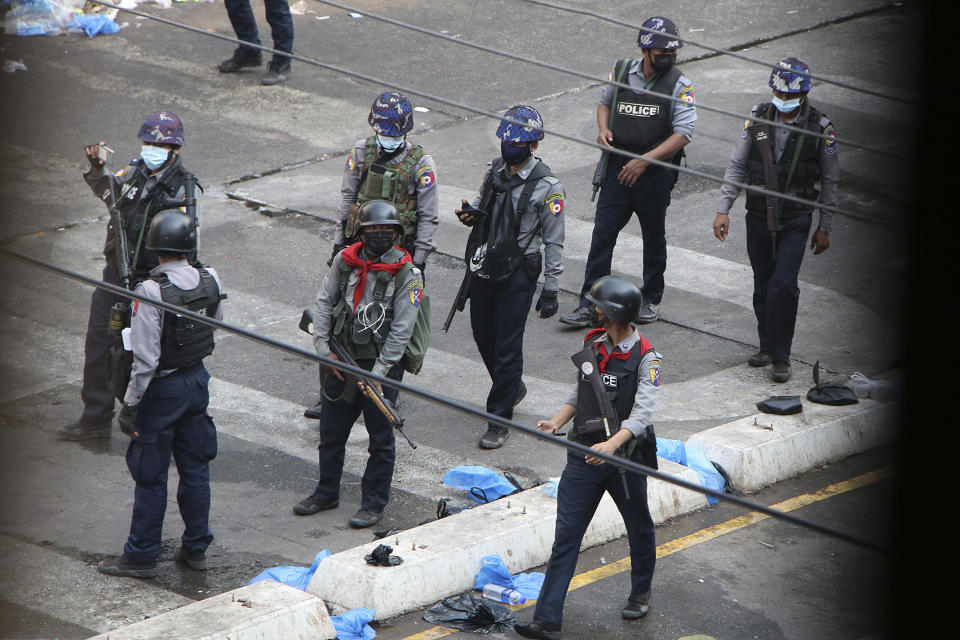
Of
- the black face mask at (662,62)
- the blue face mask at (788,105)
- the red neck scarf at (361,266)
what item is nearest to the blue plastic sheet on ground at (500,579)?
the red neck scarf at (361,266)

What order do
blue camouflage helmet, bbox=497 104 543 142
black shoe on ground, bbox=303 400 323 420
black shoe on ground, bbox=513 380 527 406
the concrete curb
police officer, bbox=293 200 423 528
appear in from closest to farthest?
the concrete curb → police officer, bbox=293 200 423 528 → blue camouflage helmet, bbox=497 104 543 142 → black shoe on ground, bbox=513 380 527 406 → black shoe on ground, bbox=303 400 323 420

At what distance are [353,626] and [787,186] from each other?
4.40 m

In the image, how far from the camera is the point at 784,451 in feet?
24.8

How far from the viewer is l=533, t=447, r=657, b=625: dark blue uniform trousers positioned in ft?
19.3

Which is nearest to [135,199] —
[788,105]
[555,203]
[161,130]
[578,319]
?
[161,130]

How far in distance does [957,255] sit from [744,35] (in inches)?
255

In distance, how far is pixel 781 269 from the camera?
8609 millimetres

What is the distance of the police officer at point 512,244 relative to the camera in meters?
7.80

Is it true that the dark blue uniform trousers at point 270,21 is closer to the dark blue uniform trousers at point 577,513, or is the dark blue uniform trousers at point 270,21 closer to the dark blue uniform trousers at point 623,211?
the dark blue uniform trousers at point 623,211

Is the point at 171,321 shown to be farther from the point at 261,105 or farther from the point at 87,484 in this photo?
the point at 261,105

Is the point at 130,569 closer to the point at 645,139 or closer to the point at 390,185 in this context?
the point at 390,185

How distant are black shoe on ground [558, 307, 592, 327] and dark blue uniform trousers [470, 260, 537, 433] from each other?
1.62m

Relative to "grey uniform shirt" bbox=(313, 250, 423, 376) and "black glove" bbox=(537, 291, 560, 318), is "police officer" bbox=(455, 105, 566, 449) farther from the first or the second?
"grey uniform shirt" bbox=(313, 250, 423, 376)

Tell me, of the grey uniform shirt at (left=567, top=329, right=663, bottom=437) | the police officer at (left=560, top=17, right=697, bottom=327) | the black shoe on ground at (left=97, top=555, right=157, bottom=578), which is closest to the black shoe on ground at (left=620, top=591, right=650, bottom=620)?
the grey uniform shirt at (left=567, top=329, right=663, bottom=437)
